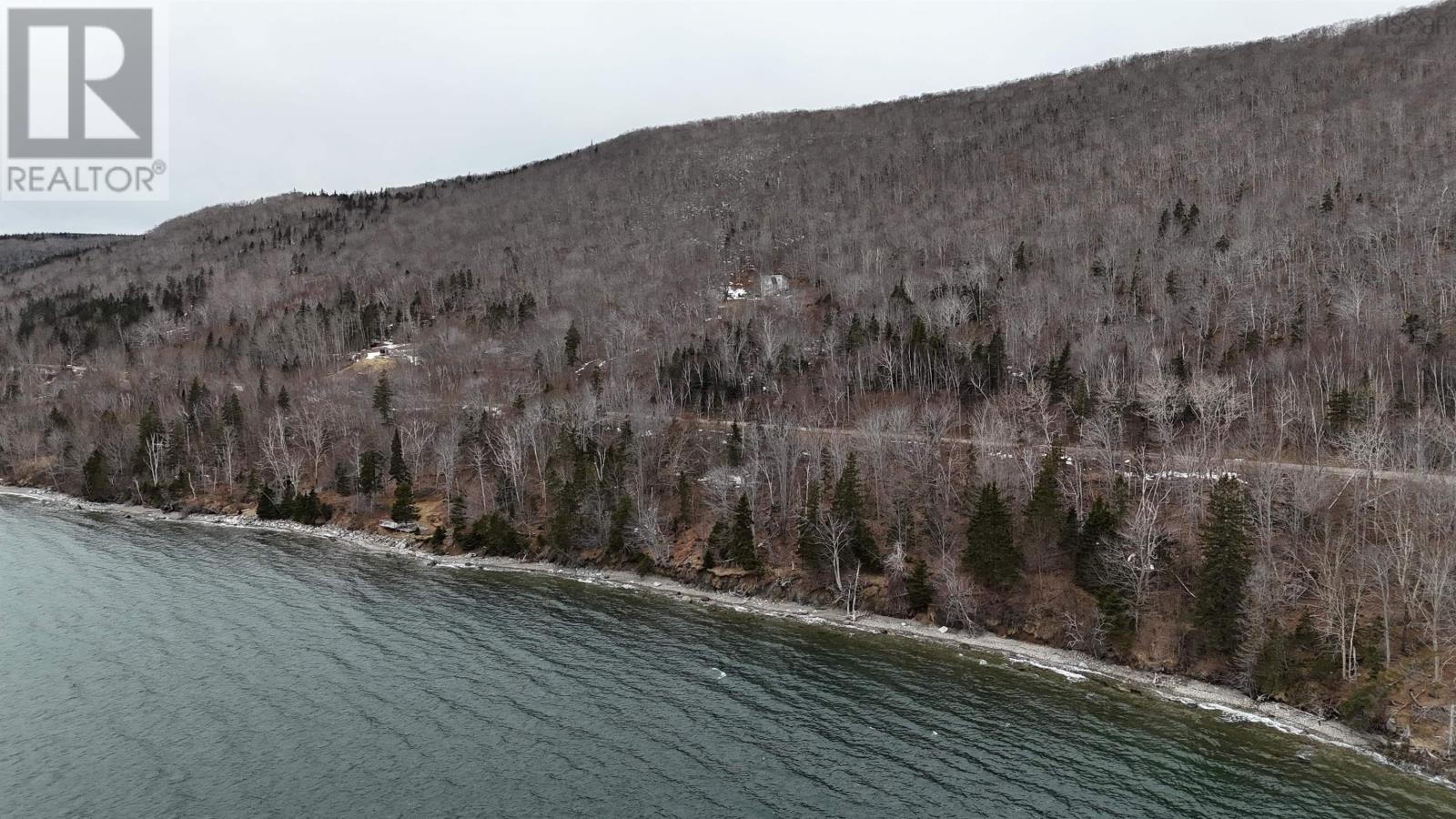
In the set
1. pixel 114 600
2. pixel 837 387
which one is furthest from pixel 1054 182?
pixel 114 600

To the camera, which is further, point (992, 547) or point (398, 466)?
point (398, 466)

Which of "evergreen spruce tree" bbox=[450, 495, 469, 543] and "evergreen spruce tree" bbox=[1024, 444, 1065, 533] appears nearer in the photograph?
"evergreen spruce tree" bbox=[1024, 444, 1065, 533]

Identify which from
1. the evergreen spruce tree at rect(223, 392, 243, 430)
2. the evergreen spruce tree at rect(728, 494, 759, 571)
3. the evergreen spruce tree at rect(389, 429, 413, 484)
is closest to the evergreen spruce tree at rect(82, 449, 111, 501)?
the evergreen spruce tree at rect(223, 392, 243, 430)

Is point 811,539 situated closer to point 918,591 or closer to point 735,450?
point 918,591

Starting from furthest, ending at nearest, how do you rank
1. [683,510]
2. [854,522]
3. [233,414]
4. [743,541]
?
1. [233,414]
2. [683,510]
3. [743,541]
4. [854,522]

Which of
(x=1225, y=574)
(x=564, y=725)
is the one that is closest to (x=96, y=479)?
(x=564, y=725)

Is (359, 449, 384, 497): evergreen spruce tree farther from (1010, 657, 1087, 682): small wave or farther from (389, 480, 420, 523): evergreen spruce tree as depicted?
(1010, 657, 1087, 682): small wave

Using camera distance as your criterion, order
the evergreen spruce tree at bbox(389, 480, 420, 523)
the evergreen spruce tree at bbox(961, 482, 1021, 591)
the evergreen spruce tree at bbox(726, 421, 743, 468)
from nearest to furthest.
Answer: the evergreen spruce tree at bbox(961, 482, 1021, 591)
the evergreen spruce tree at bbox(726, 421, 743, 468)
the evergreen spruce tree at bbox(389, 480, 420, 523)
